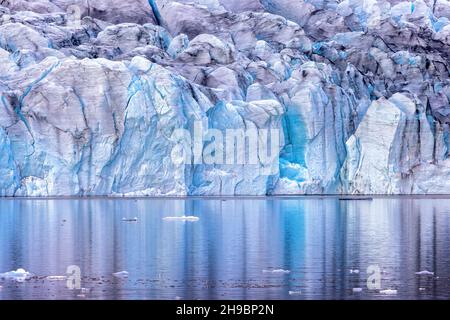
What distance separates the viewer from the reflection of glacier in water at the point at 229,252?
53.9 ft

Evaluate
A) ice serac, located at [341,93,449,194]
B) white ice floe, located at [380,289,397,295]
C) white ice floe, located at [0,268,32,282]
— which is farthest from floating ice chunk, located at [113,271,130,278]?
ice serac, located at [341,93,449,194]

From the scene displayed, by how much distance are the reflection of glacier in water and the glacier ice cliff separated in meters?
5.70

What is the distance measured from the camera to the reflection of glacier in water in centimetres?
1644

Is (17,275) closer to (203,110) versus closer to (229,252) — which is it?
(229,252)

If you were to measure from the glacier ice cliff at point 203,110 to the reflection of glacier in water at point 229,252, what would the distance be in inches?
224

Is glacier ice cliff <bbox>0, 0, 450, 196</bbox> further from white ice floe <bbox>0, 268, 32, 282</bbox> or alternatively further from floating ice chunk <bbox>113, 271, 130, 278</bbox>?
white ice floe <bbox>0, 268, 32, 282</bbox>

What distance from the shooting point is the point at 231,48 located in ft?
183

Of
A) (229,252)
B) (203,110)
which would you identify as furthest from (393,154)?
(229,252)

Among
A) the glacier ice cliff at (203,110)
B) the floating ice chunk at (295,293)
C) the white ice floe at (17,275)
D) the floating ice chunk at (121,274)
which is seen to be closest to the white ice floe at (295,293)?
the floating ice chunk at (295,293)

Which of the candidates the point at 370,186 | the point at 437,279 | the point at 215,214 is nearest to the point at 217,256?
the point at 437,279

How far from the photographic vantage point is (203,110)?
47.0m

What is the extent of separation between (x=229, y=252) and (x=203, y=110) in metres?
25.0

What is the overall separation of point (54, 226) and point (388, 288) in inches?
610
